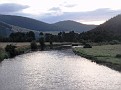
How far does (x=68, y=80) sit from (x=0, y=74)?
423 inches

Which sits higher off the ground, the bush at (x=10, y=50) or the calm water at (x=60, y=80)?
the bush at (x=10, y=50)

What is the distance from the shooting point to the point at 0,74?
4456cm

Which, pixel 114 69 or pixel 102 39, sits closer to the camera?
pixel 114 69

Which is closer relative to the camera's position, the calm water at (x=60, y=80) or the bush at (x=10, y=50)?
the calm water at (x=60, y=80)

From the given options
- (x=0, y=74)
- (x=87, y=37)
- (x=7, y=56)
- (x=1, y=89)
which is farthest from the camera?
(x=87, y=37)

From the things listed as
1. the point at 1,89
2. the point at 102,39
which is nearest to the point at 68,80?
the point at 1,89

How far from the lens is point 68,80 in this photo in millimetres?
39312

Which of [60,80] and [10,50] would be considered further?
[10,50]

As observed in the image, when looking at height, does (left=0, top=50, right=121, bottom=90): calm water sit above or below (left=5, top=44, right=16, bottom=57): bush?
below

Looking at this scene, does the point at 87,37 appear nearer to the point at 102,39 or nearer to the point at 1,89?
the point at 102,39

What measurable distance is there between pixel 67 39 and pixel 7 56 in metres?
117

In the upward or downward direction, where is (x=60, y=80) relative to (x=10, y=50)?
downward

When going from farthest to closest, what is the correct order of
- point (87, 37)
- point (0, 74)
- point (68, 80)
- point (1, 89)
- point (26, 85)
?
point (87, 37) → point (0, 74) → point (68, 80) → point (26, 85) → point (1, 89)

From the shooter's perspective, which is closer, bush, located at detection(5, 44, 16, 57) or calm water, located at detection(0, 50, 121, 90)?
calm water, located at detection(0, 50, 121, 90)
